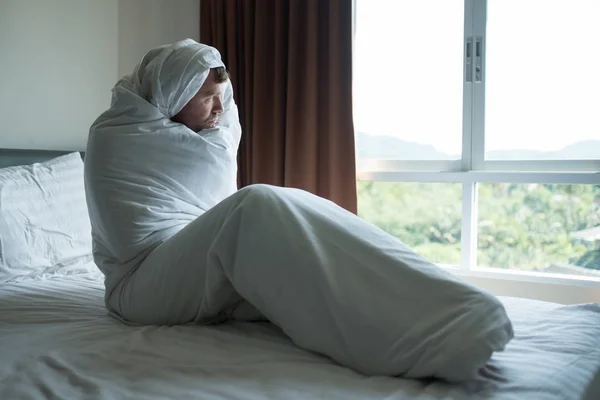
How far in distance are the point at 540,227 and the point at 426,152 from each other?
60 cm

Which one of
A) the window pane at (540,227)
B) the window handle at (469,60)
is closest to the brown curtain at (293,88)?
the window handle at (469,60)

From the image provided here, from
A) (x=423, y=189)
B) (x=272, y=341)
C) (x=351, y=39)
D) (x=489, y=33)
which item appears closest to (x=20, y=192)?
(x=272, y=341)

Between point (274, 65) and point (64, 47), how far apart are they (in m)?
0.94

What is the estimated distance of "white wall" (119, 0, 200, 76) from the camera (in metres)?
2.87

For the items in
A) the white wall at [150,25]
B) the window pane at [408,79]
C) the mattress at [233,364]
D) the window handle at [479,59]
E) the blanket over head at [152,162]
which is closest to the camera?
the mattress at [233,364]

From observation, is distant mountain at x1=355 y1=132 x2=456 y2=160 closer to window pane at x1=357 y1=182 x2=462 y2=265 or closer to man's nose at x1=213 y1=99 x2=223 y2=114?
window pane at x1=357 y1=182 x2=462 y2=265

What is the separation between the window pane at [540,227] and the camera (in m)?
2.34

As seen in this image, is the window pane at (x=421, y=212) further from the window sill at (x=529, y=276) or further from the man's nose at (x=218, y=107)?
the man's nose at (x=218, y=107)

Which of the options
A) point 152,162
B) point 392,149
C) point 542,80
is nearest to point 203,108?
point 152,162

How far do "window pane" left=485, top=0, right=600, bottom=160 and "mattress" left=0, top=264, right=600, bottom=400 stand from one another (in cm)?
117

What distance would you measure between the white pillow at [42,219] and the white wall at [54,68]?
34 cm

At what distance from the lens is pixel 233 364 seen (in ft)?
3.56

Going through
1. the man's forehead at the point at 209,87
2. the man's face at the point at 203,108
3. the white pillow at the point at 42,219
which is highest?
the man's forehead at the point at 209,87

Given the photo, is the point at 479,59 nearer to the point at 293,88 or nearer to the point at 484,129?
the point at 484,129
